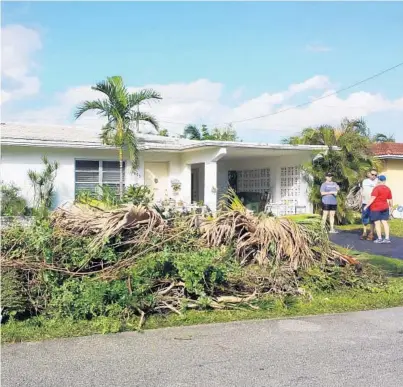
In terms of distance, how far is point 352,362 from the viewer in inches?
188

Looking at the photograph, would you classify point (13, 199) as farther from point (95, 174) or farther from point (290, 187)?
point (290, 187)

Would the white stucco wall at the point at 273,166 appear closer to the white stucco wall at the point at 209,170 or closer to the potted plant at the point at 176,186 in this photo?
the potted plant at the point at 176,186

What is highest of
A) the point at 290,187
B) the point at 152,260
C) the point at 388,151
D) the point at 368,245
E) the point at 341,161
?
the point at 388,151

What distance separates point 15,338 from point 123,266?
66.4 inches

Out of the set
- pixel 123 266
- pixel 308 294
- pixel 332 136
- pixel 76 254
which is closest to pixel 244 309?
pixel 308 294

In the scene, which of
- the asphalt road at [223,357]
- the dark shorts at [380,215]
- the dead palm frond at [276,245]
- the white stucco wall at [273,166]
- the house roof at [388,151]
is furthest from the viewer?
the house roof at [388,151]

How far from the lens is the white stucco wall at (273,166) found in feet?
57.7

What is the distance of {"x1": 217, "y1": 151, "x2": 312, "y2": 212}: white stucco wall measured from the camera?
57.7 feet

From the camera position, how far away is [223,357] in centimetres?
488

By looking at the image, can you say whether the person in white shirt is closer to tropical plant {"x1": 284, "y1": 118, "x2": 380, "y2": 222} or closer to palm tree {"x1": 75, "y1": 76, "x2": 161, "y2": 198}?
tropical plant {"x1": 284, "y1": 118, "x2": 380, "y2": 222}

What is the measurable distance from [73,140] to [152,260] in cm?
970

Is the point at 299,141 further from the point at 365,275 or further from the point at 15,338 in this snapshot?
the point at 15,338

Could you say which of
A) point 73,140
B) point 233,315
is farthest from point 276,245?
point 73,140

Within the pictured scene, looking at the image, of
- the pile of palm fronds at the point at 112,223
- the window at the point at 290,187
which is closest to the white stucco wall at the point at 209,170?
the window at the point at 290,187
